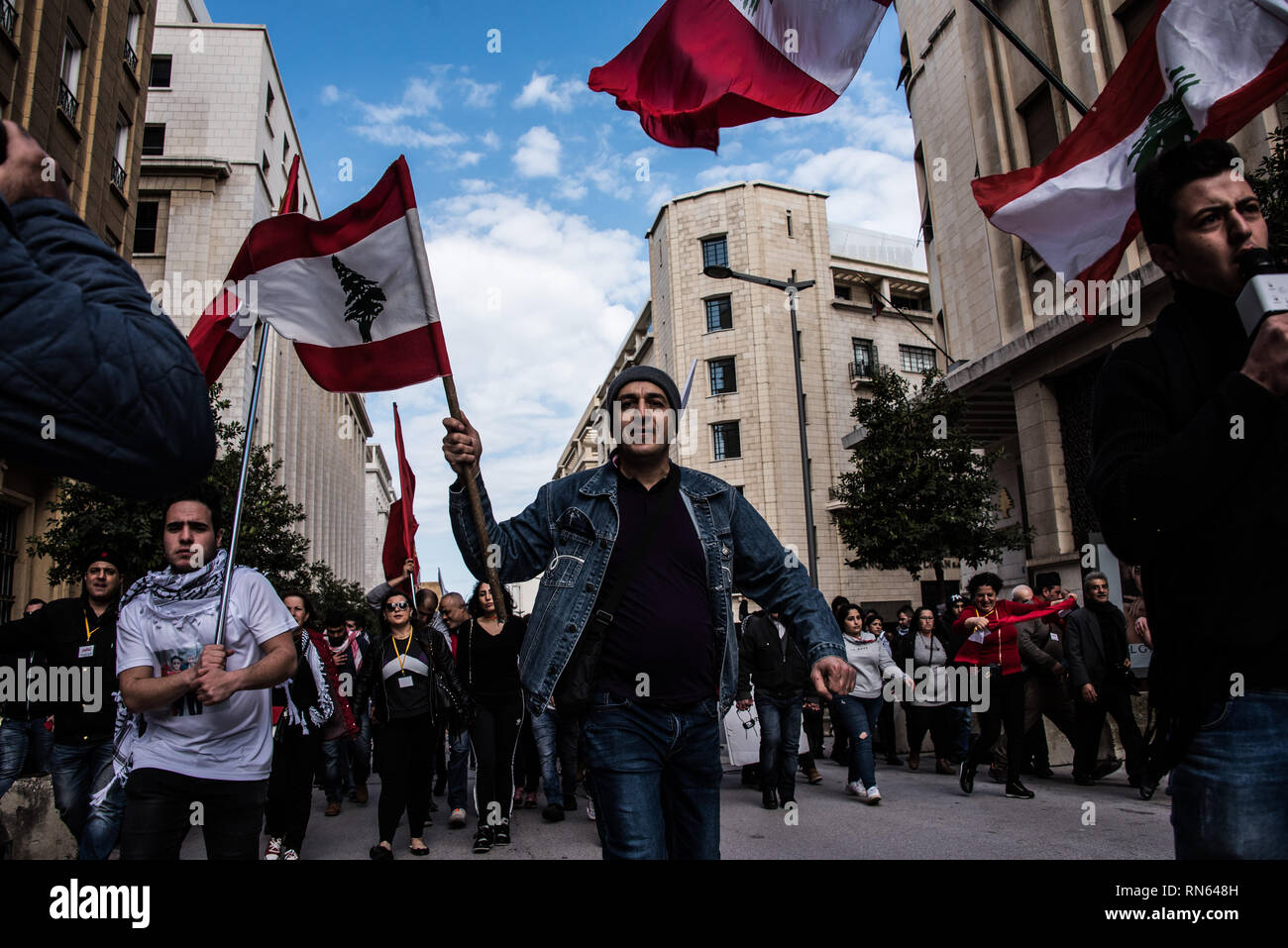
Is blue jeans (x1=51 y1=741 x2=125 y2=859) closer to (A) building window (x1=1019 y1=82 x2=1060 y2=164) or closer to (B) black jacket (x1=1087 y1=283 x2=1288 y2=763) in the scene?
(B) black jacket (x1=1087 y1=283 x2=1288 y2=763)

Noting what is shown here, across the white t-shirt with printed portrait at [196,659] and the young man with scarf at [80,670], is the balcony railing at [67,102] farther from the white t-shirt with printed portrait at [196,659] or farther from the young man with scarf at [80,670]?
the white t-shirt with printed portrait at [196,659]

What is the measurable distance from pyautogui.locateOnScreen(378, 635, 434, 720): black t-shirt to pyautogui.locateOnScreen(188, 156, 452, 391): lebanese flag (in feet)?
14.6

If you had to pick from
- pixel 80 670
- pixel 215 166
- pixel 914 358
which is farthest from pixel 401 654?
pixel 914 358

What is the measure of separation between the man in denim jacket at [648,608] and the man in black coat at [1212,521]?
126 cm

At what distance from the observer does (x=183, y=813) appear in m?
3.55

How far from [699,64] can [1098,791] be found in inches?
330

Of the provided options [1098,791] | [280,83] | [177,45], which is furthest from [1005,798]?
[280,83]

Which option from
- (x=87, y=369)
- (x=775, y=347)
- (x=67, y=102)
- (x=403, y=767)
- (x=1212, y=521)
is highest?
(x=775, y=347)

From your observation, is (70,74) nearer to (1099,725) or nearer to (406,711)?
(406,711)

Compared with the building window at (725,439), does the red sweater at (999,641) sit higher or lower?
lower

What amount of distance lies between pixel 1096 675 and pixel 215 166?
3974 centimetres

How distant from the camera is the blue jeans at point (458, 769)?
9.09m

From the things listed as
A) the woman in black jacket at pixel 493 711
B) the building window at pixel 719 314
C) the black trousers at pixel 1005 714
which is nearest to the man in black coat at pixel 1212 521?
the woman in black jacket at pixel 493 711

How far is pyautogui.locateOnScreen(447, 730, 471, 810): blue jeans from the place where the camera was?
909 centimetres
